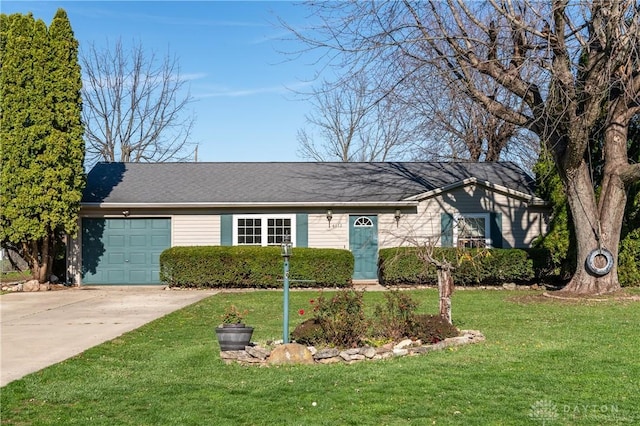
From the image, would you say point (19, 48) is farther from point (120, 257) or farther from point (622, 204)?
point (622, 204)

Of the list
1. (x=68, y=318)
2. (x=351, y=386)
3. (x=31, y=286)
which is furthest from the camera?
(x=31, y=286)

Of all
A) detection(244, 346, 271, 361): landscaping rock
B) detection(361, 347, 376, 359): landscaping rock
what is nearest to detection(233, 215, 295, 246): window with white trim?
detection(244, 346, 271, 361): landscaping rock

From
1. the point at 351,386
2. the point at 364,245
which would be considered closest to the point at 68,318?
the point at 351,386

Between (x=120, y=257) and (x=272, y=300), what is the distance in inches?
255

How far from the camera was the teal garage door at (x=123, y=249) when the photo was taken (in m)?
19.6

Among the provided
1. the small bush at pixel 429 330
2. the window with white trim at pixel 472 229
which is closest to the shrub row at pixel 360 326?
the small bush at pixel 429 330

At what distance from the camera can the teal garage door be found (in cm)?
1956

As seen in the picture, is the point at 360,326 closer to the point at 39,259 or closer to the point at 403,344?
the point at 403,344

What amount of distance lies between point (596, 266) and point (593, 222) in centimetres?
97

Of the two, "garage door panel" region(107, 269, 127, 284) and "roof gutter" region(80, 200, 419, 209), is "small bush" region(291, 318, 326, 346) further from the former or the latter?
"garage door panel" region(107, 269, 127, 284)

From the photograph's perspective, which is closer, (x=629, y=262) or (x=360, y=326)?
(x=360, y=326)

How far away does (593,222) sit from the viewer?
1514 cm

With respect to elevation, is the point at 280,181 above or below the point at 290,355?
above

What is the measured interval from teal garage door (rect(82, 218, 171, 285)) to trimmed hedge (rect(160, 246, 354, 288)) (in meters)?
1.50
